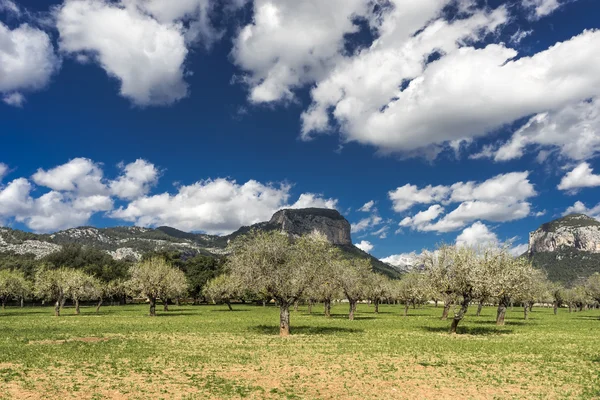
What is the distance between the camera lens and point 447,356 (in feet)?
100

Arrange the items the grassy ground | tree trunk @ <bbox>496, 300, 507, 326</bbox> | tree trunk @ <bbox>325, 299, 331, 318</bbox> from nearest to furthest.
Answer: the grassy ground, tree trunk @ <bbox>496, 300, 507, 326</bbox>, tree trunk @ <bbox>325, 299, 331, 318</bbox>

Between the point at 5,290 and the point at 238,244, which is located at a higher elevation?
the point at 238,244

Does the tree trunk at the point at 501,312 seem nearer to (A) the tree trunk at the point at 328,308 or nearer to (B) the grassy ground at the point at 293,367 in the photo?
(B) the grassy ground at the point at 293,367

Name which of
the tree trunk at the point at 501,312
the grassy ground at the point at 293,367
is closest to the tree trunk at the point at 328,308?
the tree trunk at the point at 501,312

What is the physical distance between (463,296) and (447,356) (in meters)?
16.3

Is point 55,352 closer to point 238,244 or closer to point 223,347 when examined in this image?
point 223,347

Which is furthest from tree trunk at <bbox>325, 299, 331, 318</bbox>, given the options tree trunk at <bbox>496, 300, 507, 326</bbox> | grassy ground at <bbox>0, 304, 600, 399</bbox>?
grassy ground at <bbox>0, 304, 600, 399</bbox>

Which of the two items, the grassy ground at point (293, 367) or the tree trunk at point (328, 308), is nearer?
the grassy ground at point (293, 367)

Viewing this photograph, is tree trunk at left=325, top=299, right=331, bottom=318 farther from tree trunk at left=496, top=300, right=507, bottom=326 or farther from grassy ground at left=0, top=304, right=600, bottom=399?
grassy ground at left=0, top=304, right=600, bottom=399

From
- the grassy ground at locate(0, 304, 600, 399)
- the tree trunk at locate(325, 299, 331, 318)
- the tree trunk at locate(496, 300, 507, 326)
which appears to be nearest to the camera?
the grassy ground at locate(0, 304, 600, 399)

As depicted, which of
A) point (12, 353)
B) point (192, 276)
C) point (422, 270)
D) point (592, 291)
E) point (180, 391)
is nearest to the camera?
point (180, 391)

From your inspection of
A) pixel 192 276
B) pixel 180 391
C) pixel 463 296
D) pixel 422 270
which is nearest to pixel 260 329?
pixel 422 270

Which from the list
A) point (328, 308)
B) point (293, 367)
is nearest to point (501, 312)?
point (328, 308)

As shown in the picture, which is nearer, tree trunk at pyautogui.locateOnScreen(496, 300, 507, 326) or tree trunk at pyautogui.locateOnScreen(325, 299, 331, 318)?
tree trunk at pyautogui.locateOnScreen(496, 300, 507, 326)
